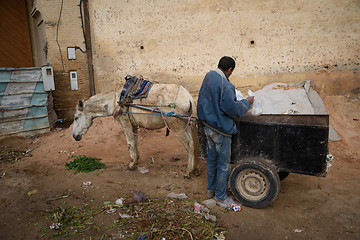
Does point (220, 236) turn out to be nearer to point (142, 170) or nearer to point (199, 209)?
point (199, 209)

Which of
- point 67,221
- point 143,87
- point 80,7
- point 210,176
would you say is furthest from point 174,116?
point 80,7

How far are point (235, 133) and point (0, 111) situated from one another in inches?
268

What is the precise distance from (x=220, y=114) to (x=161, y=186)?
190cm

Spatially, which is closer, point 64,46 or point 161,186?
point 161,186

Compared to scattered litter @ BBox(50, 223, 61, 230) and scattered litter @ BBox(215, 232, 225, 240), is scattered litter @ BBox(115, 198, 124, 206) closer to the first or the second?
scattered litter @ BBox(50, 223, 61, 230)

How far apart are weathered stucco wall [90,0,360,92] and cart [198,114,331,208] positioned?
4.32 m

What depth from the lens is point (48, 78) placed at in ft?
25.5

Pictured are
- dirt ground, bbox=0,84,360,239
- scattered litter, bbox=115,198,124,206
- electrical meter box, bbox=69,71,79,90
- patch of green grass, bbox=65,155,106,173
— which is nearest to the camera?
dirt ground, bbox=0,84,360,239

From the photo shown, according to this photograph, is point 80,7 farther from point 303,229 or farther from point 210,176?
point 303,229

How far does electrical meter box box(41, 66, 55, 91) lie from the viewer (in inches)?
303

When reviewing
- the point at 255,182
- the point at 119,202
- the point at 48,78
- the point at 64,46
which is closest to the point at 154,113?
the point at 119,202

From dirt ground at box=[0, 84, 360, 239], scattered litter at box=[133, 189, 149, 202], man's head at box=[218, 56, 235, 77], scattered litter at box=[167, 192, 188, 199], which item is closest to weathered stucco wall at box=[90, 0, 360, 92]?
dirt ground at box=[0, 84, 360, 239]

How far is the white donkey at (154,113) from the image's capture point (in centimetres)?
445

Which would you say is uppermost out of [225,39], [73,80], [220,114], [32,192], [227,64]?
[225,39]
